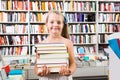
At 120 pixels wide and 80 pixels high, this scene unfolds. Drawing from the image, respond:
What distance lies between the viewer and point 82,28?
18.5 feet

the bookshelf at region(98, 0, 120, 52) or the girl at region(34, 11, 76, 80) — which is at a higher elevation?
the bookshelf at region(98, 0, 120, 52)

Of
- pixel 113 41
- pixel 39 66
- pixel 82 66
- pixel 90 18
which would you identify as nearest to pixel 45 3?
pixel 90 18

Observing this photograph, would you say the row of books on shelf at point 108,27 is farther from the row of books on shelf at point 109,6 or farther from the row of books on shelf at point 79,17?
the row of books on shelf at point 109,6

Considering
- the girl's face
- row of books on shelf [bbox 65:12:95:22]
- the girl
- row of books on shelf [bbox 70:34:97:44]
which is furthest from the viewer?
row of books on shelf [bbox 70:34:97:44]

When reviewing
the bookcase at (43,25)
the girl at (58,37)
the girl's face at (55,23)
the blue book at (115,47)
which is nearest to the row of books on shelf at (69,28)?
the bookcase at (43,25)

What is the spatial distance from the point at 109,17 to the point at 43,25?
179 centimetres

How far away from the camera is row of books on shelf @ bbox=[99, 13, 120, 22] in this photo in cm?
566

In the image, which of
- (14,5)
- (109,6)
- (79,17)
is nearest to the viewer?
(14,5)

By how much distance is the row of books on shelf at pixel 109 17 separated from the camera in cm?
566

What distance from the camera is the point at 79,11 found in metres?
5.55

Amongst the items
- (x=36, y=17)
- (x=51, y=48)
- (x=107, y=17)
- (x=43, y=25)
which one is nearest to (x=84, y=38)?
(x=107, y=17)

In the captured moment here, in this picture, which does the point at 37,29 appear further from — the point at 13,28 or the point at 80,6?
the point at 80,6

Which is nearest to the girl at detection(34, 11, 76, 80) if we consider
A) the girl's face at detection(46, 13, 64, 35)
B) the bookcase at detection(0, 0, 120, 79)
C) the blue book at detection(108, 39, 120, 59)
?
the girl's face at detection(46, 13, 64, 35)

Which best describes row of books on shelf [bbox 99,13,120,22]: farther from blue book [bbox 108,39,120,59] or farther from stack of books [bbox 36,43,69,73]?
blue book [bbox 108,39,120,59]
